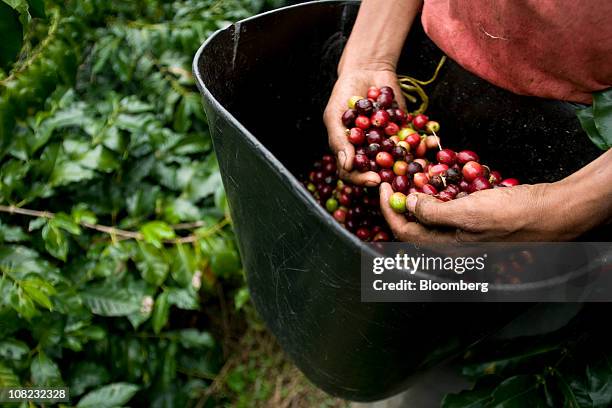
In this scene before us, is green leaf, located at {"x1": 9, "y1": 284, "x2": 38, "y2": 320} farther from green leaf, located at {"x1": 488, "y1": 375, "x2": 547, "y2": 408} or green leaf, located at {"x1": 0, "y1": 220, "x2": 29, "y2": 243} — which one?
green leaf, located at {"x1": 488, "y1": 375, "x2": 547, "y2": 408}

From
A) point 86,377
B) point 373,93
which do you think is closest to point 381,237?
point 373,93

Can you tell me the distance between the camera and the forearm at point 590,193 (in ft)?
3.40

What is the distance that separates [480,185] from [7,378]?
1553 mm

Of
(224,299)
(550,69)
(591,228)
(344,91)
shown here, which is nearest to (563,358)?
(591,228)

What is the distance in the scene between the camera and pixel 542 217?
1.06 meters

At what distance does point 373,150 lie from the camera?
135cm

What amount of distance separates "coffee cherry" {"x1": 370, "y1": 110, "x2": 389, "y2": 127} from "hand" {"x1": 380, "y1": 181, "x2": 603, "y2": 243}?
356 mm

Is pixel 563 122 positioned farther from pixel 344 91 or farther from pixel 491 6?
pixel 344 91

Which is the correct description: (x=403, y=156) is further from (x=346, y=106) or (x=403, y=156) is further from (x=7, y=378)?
(x=7, y=378)

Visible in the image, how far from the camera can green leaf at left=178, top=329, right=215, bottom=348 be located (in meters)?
2.15

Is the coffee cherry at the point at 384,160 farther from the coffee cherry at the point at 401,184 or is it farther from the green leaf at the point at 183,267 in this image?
the green leaf at the point at 183,267

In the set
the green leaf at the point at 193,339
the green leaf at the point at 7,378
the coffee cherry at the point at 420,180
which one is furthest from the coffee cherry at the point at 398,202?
the green leaf at the point at 7,378

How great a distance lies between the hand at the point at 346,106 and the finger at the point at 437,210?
0.67ft

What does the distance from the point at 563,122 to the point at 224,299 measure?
167cm
